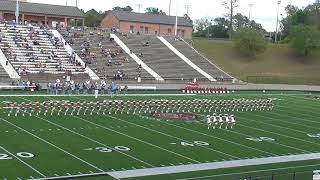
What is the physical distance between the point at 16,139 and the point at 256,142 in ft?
27.9

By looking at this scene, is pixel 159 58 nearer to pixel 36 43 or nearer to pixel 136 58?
pixel 136 58

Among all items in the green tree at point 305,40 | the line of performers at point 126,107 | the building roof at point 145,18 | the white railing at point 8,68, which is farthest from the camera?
the building roof at point 145,18

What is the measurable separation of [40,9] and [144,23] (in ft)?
51.2

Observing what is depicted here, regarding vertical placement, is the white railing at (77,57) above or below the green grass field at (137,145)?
above

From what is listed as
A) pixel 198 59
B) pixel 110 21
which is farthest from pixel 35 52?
pixel 110 21

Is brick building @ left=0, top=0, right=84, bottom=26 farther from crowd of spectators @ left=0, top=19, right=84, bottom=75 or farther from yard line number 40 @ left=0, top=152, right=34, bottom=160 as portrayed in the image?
yard line number 40 @ left=0, top=152, right=34, bottom=160

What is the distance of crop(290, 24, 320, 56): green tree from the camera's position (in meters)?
55.5

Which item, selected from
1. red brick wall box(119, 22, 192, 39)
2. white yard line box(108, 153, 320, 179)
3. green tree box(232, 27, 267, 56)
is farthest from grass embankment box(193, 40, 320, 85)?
white yard line box(108, 153, 320, 179)

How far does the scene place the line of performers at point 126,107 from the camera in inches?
891

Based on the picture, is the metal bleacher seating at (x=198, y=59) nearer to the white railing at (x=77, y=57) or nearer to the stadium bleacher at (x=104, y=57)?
the stadium bleacher at (x=104, y=57)

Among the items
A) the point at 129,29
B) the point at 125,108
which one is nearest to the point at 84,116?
the point at 125,108

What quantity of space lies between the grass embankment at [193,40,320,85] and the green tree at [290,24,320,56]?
0.94m

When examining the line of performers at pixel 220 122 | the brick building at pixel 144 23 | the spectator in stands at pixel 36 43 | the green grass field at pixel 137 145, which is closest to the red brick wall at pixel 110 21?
the brick building at pixel 144 23

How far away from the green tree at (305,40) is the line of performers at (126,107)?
93.7 feet
